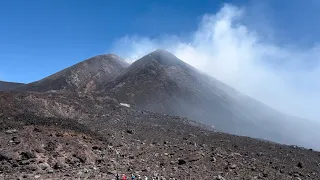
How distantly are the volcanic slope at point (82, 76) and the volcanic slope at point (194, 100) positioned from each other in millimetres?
7330

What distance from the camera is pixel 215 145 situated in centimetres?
2869

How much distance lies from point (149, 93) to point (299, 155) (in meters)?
39.0

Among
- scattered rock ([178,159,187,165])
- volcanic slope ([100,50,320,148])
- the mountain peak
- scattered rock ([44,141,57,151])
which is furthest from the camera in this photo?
the mountain peak

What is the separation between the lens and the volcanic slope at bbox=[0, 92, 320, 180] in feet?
63.4

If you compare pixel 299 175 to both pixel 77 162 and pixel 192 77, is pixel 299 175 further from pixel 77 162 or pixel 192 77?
pixel 192 77

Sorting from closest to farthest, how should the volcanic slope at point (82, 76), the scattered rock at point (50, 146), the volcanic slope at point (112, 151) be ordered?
the volcanic slope at point (112, 151), the scattered rock at point (50, 146), the volcanic slope at point (82, 76)

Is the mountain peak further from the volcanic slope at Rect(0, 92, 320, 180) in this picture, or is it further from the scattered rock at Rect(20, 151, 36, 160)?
the scattered rock at Rect(20, 151, 36, 160)

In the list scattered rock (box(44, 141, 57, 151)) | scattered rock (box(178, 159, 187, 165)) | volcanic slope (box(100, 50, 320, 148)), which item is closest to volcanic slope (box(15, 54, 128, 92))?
volcanic slope (box(100, 50, 320, 148))

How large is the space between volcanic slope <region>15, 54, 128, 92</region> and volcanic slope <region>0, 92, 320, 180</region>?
41.0 meters

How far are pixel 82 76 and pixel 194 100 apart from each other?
30611 mm

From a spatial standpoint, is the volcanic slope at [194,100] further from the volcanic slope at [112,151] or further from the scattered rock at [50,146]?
the scattered rock at [50,146]

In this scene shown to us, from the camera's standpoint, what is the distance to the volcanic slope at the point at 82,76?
244 ft

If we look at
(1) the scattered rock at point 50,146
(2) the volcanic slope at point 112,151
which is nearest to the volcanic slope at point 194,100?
(2) the volcanic slope at point 112,151

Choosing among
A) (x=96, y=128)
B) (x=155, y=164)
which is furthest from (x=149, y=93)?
(x=155, y=164)
